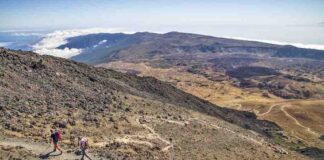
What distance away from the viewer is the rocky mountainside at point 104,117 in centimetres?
4144

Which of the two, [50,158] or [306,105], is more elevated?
[50,158]

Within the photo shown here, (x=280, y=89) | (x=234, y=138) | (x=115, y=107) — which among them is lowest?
(x=280, y=89)

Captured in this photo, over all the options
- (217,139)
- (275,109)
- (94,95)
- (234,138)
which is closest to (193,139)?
(217,139)

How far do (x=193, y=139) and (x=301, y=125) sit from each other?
63.4m

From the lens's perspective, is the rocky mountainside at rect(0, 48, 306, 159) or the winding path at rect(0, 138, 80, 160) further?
the rocky mountainside at rect(0, 48, 306, 159)

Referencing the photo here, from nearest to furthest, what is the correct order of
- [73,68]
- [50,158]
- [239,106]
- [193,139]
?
[50,158], [193,139], [73,68], [239,106]

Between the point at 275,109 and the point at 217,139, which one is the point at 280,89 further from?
the point at 217,139

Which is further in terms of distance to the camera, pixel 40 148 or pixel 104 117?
pixel 104 117

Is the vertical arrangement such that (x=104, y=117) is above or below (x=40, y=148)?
below

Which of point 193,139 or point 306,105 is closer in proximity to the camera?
point 193,139

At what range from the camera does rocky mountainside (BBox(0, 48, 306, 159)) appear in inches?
1631

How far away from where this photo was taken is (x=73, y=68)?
66188mm

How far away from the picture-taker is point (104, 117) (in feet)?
163

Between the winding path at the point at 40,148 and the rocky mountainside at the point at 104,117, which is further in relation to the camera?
the rocky mountainside at the point at 104,117
